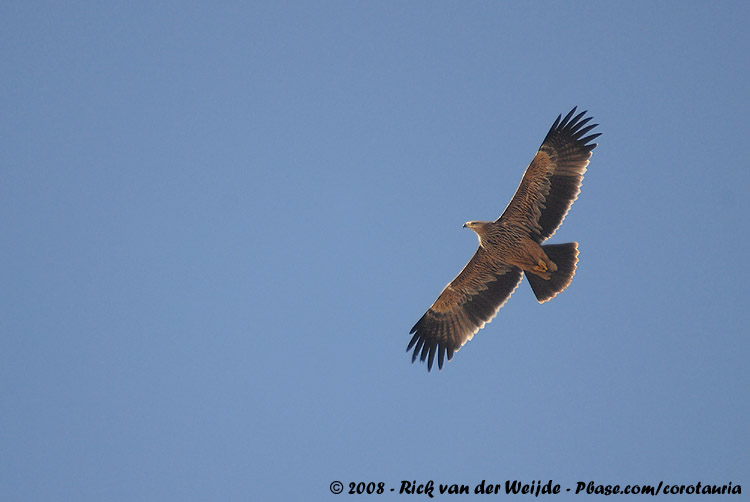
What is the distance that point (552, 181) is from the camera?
11.6m

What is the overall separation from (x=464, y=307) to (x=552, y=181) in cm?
280

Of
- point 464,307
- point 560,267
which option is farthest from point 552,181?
point 464,307

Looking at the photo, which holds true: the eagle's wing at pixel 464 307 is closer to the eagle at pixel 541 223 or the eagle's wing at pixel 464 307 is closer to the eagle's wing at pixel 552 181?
the eagle at pixel 541 223

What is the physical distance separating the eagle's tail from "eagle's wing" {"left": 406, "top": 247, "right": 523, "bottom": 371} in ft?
2.42

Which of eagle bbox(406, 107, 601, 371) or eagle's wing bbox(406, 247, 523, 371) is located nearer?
eagle bbox(406, 107, 601, 371)

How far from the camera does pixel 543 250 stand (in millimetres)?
11648

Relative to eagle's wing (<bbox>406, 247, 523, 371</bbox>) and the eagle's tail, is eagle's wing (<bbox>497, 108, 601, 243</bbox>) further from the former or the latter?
eagle's wing (<bbox>406, 247, 523, 371</bbox>)

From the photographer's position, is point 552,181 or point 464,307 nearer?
point 552,181

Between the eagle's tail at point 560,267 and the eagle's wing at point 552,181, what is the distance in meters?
0.28

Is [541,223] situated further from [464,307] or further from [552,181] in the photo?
[464,307]

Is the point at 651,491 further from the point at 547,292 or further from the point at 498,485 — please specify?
the point at 547,292

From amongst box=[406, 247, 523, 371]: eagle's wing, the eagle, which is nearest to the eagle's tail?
the eagle

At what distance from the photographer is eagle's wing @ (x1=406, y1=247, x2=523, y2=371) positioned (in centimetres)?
1241

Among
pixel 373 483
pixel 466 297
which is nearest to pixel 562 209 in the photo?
pixel 466 297
